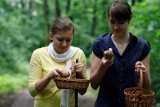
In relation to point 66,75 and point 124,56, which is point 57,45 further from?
point 124,56

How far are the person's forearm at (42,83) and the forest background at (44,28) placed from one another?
173cm

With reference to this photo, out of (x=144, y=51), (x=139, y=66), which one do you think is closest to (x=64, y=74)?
(x=139, y=66)

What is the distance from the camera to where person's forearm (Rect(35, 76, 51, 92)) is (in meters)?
2.95

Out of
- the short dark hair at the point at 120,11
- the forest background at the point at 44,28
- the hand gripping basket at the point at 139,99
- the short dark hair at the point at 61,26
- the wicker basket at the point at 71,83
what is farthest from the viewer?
the forest background at the point at 44,28

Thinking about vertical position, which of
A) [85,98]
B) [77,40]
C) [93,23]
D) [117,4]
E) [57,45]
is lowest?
[85,98]

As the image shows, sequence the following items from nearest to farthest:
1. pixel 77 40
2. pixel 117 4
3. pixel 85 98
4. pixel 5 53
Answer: pixel 117 4, pixel 85 98, pixel 5 53, pixel 77 40

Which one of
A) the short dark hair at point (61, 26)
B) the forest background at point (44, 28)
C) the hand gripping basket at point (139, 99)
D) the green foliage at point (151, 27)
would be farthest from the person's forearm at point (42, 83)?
the green foliage at point (151, 27)

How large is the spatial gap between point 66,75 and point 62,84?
10 cm

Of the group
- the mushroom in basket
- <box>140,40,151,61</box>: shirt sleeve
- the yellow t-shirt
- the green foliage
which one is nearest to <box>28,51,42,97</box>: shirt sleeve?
the yellow t-shirt

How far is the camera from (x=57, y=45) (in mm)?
3119

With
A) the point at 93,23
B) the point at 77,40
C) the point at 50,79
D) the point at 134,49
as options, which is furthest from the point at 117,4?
the point at 93,23

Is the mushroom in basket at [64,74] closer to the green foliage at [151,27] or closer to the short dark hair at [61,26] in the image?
the short dark hair at [61,26]

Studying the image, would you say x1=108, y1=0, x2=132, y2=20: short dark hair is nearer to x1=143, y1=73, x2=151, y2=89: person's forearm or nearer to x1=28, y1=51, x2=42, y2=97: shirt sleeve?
x1=143, y1=73, x2=151, y2=89: person's forearm

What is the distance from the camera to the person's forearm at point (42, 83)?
2.95 meters
